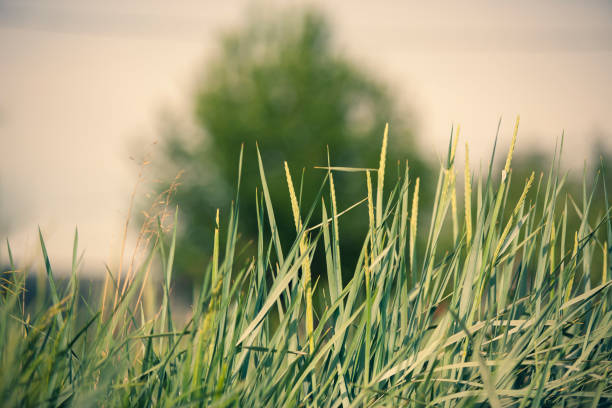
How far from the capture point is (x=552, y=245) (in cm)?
135

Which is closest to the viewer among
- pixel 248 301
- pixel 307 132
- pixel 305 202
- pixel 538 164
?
pixel 248 301

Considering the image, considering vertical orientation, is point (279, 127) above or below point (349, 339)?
above

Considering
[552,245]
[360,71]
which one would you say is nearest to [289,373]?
[552,245]

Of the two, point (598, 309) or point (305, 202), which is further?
point (305, 202)

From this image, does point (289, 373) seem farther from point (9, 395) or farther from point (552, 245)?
point (552, 245)

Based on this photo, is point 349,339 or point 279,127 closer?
point 349,339

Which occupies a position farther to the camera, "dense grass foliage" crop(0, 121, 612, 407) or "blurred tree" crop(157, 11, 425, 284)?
"blurred tree" crop(157, 11, 425, 284)

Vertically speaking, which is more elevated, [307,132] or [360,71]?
[360,71]

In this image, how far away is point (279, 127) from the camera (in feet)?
45.0

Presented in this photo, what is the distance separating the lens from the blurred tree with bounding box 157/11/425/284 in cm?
1312

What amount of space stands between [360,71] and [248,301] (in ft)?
45.9

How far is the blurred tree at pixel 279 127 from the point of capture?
43.0 feet

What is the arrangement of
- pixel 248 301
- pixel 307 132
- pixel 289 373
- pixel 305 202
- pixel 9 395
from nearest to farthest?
pixel 9 395 → pixel 289 373 → pixel 248 301 → pixel 305 202 → pixel 307 132

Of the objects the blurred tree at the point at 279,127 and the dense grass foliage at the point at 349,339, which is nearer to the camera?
the dense grass foliage at the point at 349,339
